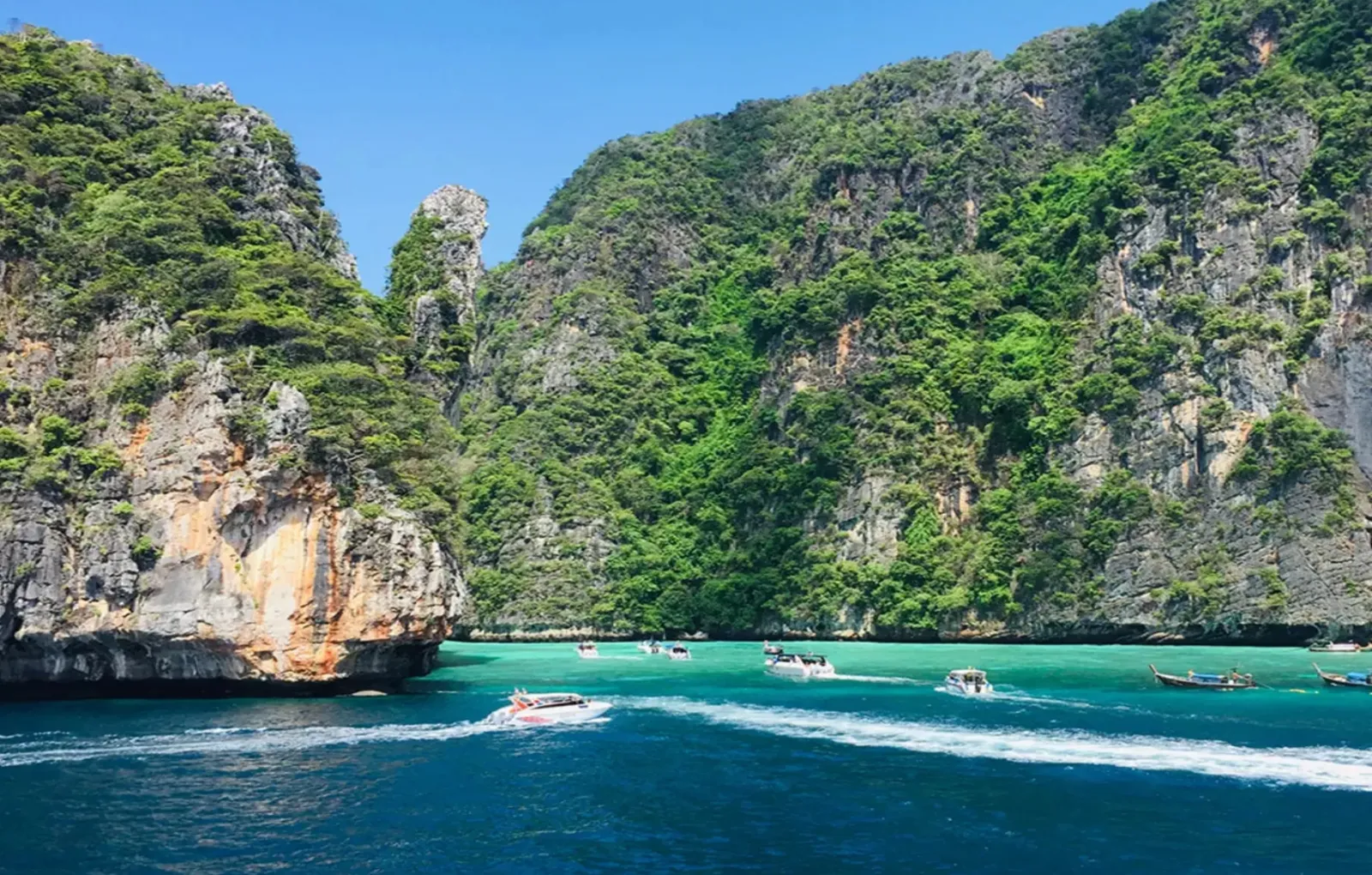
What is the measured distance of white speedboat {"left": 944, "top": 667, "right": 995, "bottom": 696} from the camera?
159 feet

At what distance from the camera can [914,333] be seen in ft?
357

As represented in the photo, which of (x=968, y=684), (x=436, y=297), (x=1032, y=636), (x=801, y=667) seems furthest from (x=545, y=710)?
(x=1032, y=636)

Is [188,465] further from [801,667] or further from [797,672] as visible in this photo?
[801,667]

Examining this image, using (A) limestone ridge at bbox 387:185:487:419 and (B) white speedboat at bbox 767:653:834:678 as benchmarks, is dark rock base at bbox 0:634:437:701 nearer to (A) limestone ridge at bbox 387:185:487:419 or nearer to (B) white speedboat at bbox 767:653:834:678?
(A) limestone ridge at bbox 387:185:487:419

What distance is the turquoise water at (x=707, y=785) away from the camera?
23.0m

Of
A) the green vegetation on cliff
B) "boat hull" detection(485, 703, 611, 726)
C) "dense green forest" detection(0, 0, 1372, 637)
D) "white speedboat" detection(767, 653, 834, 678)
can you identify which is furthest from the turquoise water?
"dense green forest" detection(0, 0, 1372, 637)

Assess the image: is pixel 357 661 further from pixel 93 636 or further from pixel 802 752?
pixel 802 752

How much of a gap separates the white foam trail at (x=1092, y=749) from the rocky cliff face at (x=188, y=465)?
654 inches

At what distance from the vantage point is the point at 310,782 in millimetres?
29344

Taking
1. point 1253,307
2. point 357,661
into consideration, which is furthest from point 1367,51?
point 357,661

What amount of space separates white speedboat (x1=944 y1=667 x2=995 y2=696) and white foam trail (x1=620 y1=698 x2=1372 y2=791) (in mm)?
8810

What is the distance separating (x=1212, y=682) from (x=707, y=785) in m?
31.5

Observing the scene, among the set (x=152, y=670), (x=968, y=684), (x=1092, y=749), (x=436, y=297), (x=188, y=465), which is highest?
(x=436, y=297)

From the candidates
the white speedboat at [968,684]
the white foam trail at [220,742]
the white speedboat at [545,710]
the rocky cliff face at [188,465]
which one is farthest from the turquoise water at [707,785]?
the rocky cliff face at [188,465]
